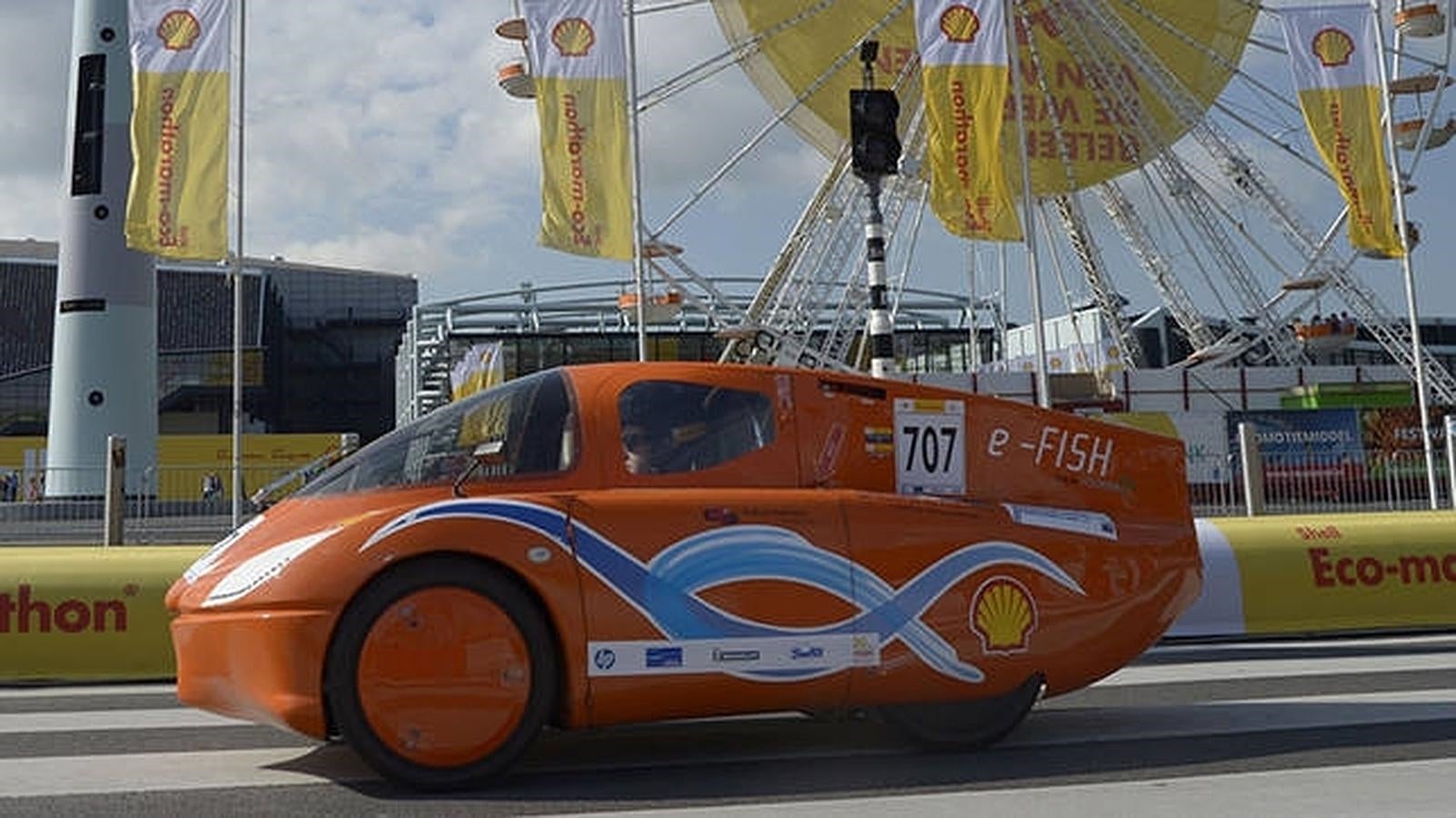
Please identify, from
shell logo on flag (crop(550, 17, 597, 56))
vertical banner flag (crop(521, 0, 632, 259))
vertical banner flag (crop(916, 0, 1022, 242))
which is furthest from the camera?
shell logo on flag (crop(550, 17, 597, 56))

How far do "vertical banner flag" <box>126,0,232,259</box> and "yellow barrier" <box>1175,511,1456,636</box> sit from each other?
12550 mm

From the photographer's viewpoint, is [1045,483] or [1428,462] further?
[1428,462]

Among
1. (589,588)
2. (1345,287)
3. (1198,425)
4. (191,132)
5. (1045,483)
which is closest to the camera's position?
(589,588)

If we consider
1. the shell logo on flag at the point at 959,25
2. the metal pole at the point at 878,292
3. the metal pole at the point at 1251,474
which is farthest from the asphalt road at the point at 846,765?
the shell logo on flag at the point at 959,25

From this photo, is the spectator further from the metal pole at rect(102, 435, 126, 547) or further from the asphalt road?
the asphalt road

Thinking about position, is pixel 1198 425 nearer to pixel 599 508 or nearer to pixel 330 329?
pixel 599 508

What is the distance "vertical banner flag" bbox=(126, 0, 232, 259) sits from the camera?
16.5m

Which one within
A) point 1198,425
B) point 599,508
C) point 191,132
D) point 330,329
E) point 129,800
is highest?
point 330,329

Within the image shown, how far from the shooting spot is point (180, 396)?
6819 centimetres

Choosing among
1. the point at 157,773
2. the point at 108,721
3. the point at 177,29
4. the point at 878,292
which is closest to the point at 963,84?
the point at 878,292

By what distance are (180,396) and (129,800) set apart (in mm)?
68351

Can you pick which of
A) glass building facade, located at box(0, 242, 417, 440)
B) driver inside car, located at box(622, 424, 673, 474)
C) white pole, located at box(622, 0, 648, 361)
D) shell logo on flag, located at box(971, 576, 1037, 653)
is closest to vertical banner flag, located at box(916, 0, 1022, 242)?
white pole, located at box(622, 0, 648, 361)

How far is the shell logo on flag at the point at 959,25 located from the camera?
17.3 metres

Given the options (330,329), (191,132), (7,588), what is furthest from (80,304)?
(330,329)
